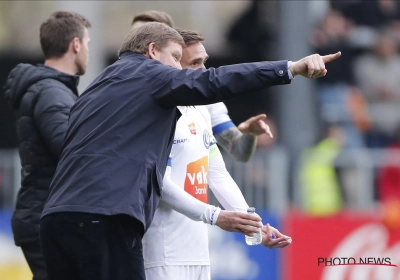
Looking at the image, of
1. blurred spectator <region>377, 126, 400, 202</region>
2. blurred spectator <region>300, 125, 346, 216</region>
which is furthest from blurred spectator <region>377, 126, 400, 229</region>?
blurred spectator <region>300, 125, 346, 216</region>

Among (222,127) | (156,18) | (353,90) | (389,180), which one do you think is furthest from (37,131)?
(353,90)

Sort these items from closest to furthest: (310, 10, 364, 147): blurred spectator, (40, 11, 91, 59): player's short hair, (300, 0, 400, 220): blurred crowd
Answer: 1. (40, 11, 91, 59): player's short hair
2. (300, 0, 400, 220): blurred crowd
3. (310, 10, 364, 147): blurred spectator

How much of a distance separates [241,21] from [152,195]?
32.1ft

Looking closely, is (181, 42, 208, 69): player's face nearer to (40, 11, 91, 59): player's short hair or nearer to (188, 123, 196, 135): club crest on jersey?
(188, 123, 196, 135): club crest on jersey

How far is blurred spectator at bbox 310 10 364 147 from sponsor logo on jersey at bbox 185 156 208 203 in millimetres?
7624

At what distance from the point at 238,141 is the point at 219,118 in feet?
0.67

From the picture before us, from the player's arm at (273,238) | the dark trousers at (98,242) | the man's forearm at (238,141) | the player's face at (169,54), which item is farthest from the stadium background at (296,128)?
the dark trousers at (98,242)

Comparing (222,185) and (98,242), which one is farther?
(222,185)

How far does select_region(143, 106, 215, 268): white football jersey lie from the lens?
544cm

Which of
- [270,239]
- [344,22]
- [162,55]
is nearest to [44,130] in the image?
[162,55]

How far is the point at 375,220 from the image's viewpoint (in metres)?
10.8

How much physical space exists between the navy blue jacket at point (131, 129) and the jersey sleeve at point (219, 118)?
141 centimetres

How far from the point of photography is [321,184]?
39.4 feet

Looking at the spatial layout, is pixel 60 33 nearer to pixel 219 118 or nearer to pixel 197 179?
pixel 219 118
